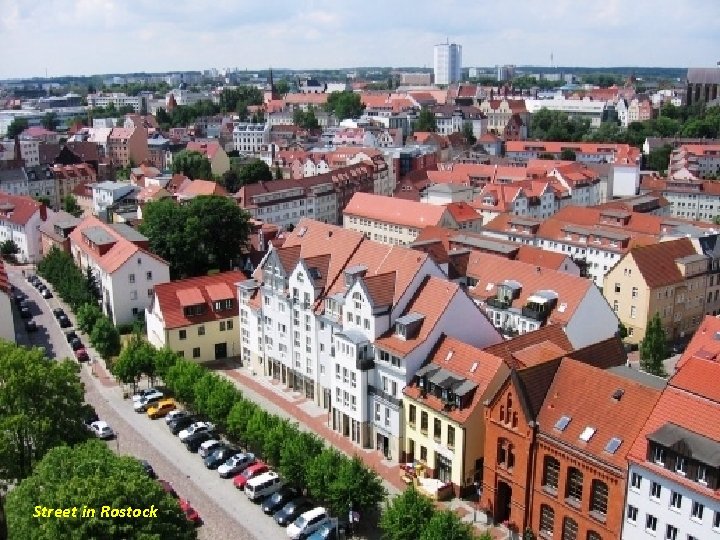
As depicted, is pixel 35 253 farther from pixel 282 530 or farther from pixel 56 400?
pixel 282 530

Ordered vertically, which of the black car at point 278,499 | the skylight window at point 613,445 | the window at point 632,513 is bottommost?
the black car at point 278,499

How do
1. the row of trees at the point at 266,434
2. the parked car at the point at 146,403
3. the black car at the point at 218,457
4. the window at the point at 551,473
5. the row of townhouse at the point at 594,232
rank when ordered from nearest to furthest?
1. the window at the point at 551,473
2. the row of trees at the point at 266,434
3. the black car at the point at 218,457
4. the parked car at the point at 146,403
5. the row of townhouse at the point at 594,232

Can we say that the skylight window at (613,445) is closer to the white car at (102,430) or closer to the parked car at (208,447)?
the parked car at (208,447)

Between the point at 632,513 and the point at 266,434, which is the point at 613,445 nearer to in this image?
the point at 632,513

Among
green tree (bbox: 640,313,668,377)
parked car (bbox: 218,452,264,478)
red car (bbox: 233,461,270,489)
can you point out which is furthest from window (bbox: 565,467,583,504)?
green tree (bbox: 640,313,668,377)

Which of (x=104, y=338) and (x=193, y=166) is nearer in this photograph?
(x=104, y=338)

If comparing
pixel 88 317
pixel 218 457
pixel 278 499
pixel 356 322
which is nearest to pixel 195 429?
pixel 218 457

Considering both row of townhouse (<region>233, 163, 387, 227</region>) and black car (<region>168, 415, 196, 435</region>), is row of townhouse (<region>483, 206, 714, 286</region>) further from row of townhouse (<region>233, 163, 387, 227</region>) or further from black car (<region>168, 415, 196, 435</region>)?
black car (<region>168, 415, 196, 435</region>)

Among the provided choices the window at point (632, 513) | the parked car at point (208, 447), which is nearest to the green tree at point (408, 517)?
the window at point (632, 513)
